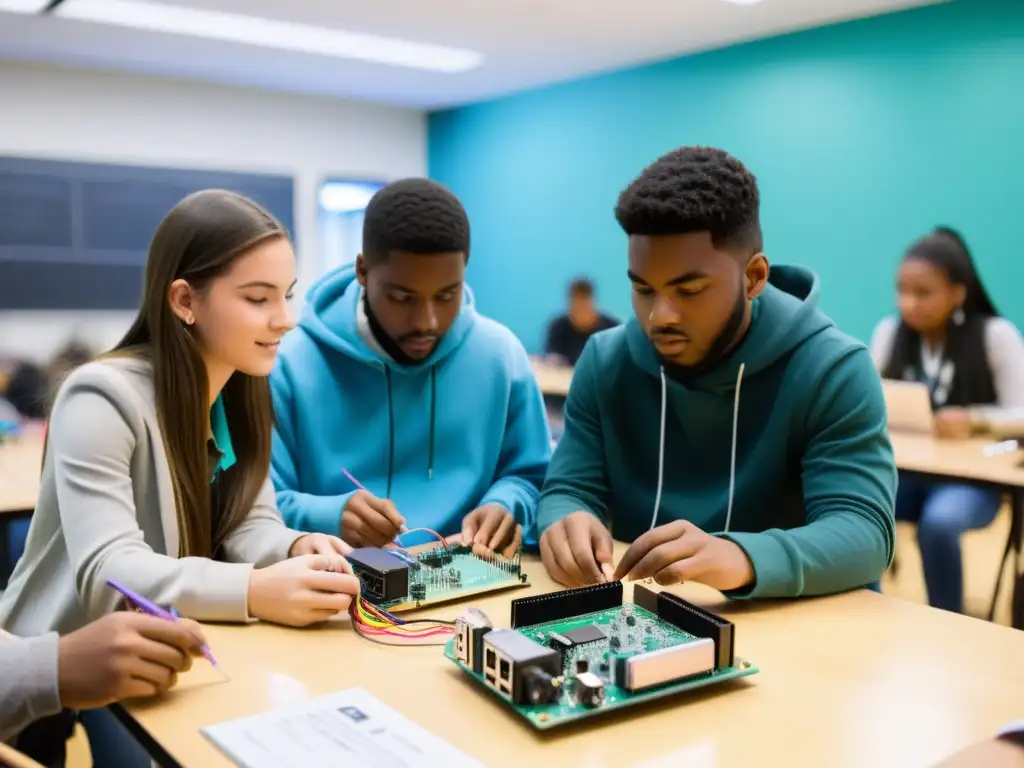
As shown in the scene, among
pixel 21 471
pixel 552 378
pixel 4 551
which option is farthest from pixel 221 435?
pixel 552 378

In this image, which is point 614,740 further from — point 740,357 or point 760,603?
point 740,357

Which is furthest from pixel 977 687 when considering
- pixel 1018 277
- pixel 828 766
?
pixel 1018 277

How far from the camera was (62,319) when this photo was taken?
6617 millimetres

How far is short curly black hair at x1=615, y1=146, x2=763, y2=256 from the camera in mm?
1437

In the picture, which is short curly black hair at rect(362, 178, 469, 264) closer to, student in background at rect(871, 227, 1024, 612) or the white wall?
student in background at rect(871, 227, 1024, 612)

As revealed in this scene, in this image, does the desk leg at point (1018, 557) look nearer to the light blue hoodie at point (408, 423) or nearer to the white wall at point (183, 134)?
the light blue hoodie at point (408, 423)

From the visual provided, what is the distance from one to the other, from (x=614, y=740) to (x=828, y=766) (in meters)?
0.21

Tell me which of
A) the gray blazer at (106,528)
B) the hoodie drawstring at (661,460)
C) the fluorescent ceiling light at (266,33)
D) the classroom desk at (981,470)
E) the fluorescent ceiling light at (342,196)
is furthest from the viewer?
the fluorescent ceiling light at (342,196)

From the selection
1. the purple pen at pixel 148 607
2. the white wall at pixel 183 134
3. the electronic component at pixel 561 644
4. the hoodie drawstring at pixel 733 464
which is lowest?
the electronic component at pixel 561 644

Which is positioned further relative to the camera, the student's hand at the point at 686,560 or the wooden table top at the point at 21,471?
the wooden table top at the point at 21,471

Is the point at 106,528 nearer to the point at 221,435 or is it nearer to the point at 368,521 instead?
the point at 221,435

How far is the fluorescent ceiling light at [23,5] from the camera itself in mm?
4797

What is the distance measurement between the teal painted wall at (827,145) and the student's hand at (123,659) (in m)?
4.33

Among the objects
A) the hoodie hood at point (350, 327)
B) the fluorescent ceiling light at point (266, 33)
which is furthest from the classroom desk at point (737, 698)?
the fluorescent ceiling light at point (266, 33)
